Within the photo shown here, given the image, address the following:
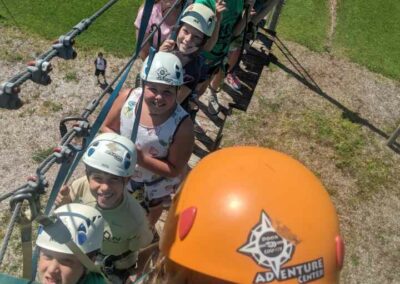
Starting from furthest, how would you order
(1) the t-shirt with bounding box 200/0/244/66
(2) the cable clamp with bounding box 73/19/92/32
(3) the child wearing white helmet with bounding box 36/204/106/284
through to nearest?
(1) the t-shirt with bounding box 200/0/244/66 < (2) the cable clamp with bounding box 73/19/92/32 < (3) the child wearing white helmet with bounding box 36/204/106/284

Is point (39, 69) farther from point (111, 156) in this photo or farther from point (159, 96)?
point (159, 96)

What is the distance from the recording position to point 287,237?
2.84m

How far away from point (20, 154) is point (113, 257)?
4.10m

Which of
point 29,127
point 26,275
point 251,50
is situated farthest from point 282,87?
point 26,275

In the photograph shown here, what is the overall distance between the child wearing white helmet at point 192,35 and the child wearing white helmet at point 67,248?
81.5 inches

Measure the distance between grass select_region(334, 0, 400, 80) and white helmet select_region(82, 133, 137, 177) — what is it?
972 centimetres

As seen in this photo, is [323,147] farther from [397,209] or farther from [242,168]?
Answer: [242,168]

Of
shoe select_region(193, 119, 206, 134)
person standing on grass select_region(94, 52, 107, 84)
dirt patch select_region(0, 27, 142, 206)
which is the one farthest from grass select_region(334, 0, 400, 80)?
shoe select_region(193, 119, 206, 134)

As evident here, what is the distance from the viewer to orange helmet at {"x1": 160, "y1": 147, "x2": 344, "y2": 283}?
2.82 metres

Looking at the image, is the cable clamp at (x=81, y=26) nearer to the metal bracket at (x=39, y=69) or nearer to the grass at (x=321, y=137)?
the metal bracket at (x=39, y=69)

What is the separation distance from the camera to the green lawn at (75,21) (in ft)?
32.1

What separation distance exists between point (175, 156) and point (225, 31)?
7.46 ft

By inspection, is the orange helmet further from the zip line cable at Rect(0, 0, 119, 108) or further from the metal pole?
the metal pole

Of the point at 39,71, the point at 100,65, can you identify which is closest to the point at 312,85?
the point at 100,65
